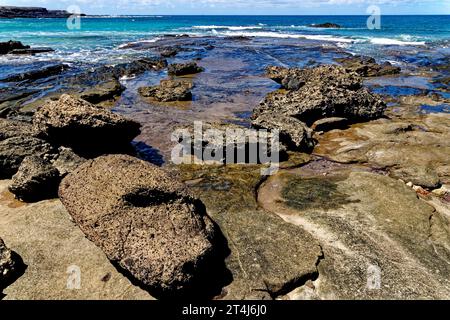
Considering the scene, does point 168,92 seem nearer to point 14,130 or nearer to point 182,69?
point 182,69

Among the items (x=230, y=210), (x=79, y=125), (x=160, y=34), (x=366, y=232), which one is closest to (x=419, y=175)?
(x=366, y=232)

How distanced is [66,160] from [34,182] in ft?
4.60

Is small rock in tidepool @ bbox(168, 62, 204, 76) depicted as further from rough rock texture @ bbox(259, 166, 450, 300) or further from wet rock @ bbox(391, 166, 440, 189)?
wet rock @ bbox(391, 166, 440, 189)

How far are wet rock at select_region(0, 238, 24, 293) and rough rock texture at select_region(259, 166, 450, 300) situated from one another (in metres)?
4.38

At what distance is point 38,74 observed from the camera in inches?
933

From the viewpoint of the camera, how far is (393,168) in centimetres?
992

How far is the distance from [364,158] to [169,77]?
56.4ft

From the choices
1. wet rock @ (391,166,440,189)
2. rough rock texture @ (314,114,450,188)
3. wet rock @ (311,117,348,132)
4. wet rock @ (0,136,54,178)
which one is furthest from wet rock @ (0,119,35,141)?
wet rock @ (391,166,440,189)

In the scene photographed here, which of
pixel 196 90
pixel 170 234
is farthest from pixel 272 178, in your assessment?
pixel 196 90

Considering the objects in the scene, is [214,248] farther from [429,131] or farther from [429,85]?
[429,85]

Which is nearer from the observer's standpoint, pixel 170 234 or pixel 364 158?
pixel 170 234

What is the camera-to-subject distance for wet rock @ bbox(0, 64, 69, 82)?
74.0ft
